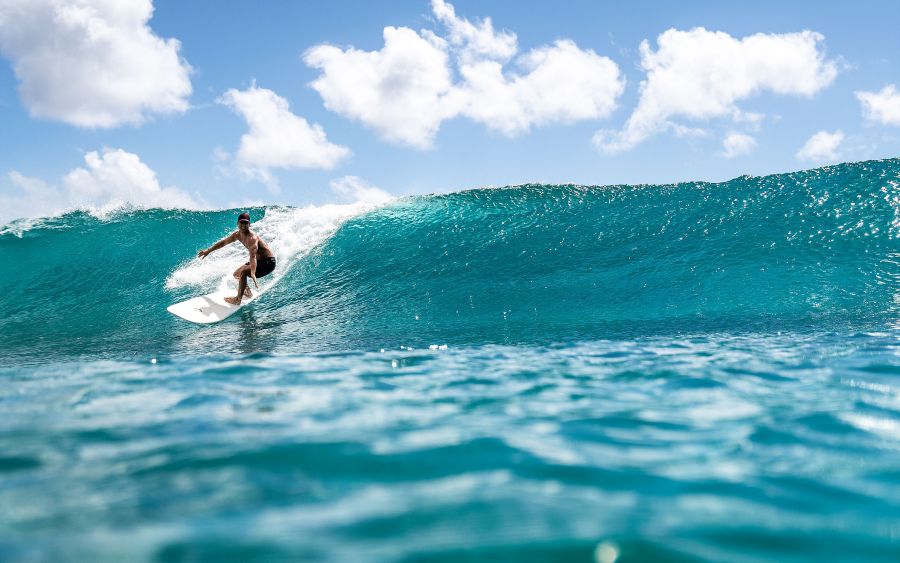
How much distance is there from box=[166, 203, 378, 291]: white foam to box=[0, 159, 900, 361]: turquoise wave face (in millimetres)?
55

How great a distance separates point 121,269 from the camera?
39.3 ft

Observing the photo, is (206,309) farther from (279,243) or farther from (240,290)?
(279,243)

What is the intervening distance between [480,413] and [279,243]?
Answer: 32.7ft

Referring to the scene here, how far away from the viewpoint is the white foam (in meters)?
11.1

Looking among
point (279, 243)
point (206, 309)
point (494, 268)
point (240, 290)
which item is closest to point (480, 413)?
point (206, 309)

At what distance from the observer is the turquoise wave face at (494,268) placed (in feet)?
25.1

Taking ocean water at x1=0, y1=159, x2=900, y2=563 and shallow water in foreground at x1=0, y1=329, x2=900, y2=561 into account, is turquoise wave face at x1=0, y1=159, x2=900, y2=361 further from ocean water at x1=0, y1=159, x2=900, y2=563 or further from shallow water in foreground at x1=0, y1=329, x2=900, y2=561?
shallow water in foreground at x1=0, y1=329, x2=900, y2=561

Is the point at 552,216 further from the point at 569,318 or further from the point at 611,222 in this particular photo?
the point at 569,318

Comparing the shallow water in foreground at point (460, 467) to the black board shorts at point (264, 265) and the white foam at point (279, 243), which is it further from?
the white foam at point (279, 243)

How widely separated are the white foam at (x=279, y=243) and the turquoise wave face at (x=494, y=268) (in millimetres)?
55

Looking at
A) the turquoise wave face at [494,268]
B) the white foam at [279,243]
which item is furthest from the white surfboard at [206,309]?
the white foam at [279,243]

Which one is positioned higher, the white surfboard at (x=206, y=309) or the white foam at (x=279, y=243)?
the white foam at (x=279, y=243)

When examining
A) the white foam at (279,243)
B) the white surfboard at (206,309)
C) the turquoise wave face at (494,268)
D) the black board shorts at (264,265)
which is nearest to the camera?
the turquoise wave face at (494,268)

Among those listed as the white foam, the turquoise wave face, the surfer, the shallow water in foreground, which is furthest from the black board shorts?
the shallow water in foreground
